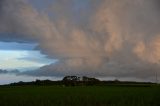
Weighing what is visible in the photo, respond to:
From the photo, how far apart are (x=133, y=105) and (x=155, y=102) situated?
5.89 metres

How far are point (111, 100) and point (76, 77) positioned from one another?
111778 millimetres

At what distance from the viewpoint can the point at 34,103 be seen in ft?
147

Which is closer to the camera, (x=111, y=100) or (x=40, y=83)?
(x=111, y=100)

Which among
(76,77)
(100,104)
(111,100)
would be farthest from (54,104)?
(76,77)

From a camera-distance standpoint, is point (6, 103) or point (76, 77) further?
point (76, 77)

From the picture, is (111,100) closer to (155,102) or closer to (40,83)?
(155,102)

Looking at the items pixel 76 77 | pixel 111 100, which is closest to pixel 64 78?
pixel 76 77

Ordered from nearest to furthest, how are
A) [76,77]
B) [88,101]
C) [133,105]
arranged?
1. [133,105]
2. [88,101]
3. [76,77]

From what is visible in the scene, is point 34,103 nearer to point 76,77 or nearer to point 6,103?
point 6,103

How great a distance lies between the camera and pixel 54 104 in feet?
143

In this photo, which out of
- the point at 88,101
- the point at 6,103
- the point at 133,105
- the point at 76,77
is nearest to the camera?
the point at 133,105

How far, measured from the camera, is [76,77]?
161500 mm

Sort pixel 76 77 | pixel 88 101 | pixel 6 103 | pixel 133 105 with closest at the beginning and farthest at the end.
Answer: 1. pixel 133 105
2. pixel 6 103
3. pixel 88 101
4. pixel 76 77

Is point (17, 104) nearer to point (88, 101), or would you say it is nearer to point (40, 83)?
point (88, 101)
